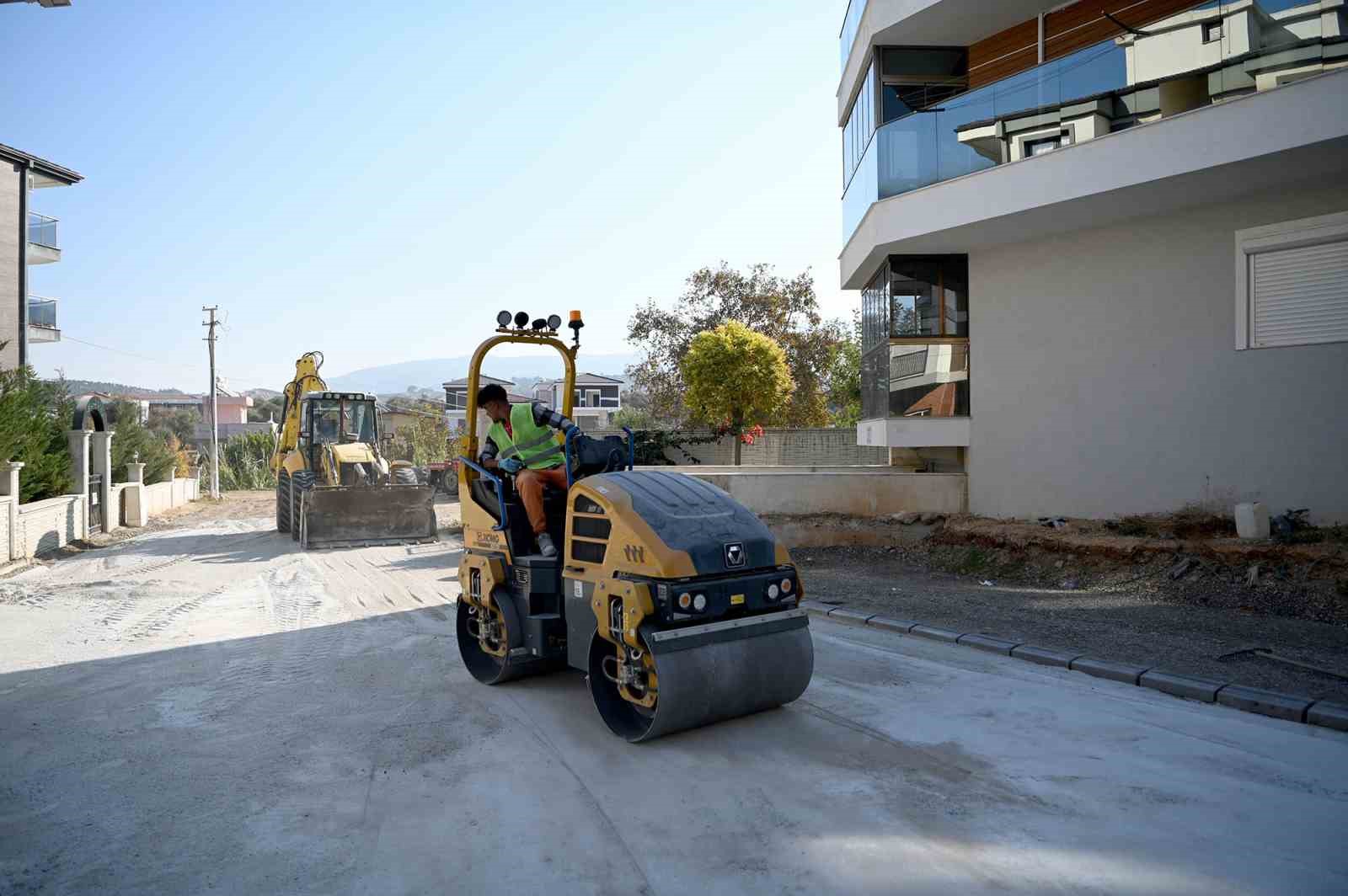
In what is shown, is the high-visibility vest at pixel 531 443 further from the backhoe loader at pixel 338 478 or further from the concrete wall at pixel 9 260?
the concrete wall at pixel 9 260

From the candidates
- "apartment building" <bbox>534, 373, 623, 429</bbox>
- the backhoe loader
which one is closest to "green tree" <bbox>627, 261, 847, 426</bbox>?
the backhoe loader

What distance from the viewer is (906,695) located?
6.11 meters

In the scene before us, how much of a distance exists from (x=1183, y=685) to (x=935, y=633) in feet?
6.93

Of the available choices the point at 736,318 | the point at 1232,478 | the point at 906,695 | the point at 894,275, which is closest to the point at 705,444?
the point at 736,318

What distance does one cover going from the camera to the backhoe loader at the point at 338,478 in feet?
50.0

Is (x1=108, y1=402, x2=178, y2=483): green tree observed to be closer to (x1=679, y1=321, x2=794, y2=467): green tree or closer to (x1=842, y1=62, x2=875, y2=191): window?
(x1=679, y1=321, x2=794, y2=467): green tree

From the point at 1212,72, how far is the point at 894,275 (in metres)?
5.10

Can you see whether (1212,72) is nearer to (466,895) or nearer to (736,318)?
(466,895)

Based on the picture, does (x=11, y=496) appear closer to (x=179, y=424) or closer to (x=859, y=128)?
(x=859, y=128)

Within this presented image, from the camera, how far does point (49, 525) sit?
14781 millimetres

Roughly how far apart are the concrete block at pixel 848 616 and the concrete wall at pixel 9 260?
27119 mm

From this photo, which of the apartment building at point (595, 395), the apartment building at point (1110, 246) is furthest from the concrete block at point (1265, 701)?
the apartment building at point (595, 395)

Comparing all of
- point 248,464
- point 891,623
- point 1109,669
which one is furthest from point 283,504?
point 248,464

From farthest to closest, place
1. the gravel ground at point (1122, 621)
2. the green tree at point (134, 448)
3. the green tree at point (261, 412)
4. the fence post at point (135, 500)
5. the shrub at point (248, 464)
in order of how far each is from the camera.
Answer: the green tree at point (261, 412)
the shrub at point (248, 464)
the green tree at point (134, 448)
the fence post at point (135, 500)
the gravel ground at point (1122, 621)
